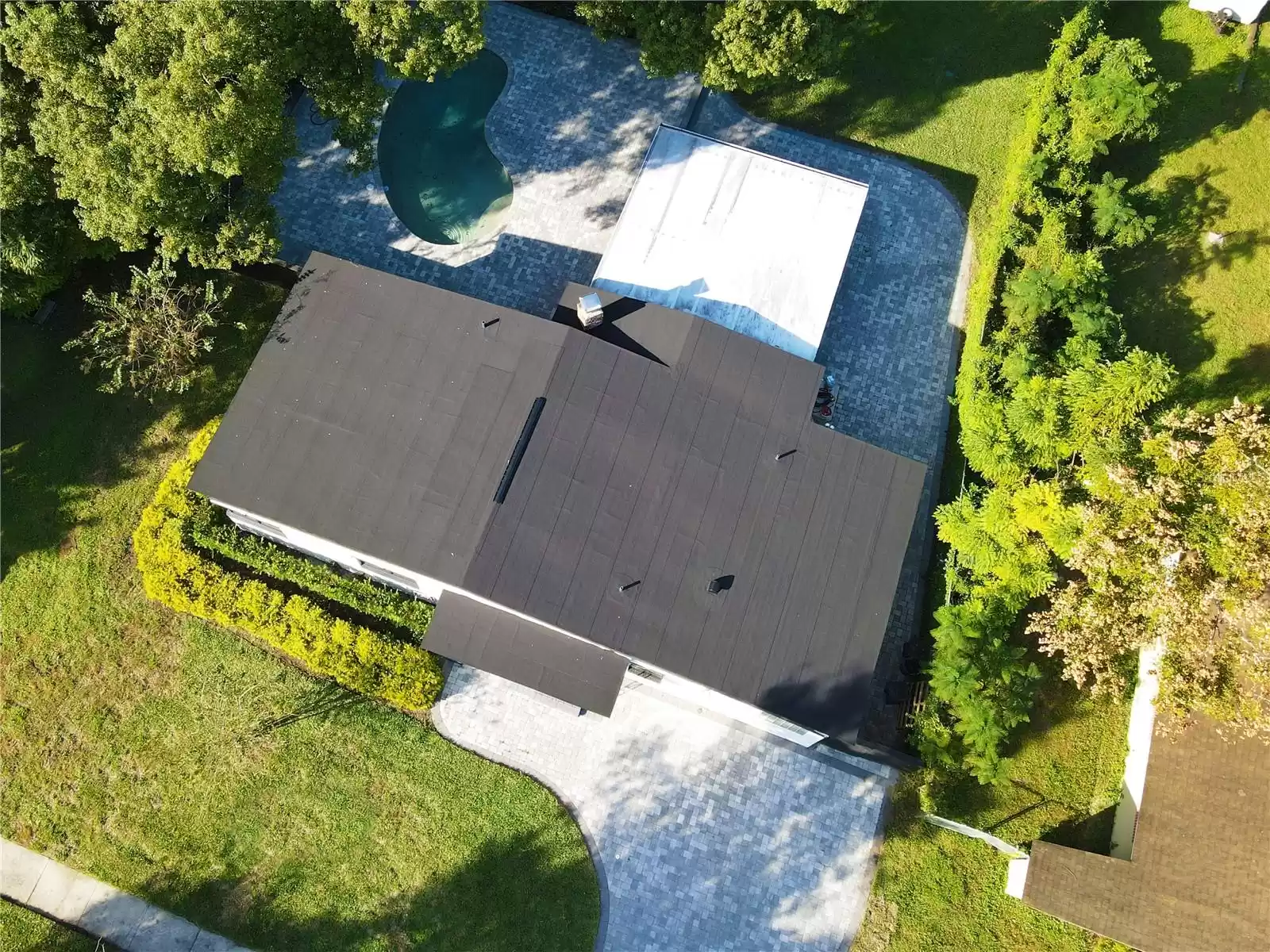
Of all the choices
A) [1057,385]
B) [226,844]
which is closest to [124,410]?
[226,844]

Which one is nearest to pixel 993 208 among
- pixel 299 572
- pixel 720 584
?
pixel 720 584

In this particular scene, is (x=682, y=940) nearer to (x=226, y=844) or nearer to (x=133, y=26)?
(x=226, y=844)

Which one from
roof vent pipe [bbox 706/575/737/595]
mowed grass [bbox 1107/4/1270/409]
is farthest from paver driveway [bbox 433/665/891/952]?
mowed grass [bbox 1107/4/1270/409]

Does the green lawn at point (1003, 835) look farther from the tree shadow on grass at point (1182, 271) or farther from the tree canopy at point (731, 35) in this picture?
the tree canopy at point (731, 35)

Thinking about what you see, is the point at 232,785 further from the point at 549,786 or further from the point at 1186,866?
the point at 1186,866

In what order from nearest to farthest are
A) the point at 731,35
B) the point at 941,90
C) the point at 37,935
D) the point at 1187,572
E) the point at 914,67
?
the point at 1187,572 → the point at 37,935 → the point at 731,35 → the point at 941,90 → the point at 914,67

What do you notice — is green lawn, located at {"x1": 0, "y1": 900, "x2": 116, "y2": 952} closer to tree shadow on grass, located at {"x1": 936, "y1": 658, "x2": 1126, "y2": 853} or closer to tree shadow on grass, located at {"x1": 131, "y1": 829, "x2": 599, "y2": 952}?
tree shadow on grass, located at {"x1": 131, "y1": 829, "x2": 599, "y2": 952}

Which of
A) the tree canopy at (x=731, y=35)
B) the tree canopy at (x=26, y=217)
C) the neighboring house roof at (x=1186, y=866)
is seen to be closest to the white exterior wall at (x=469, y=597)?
the neighboring house roof at (x=1186, y=866)
